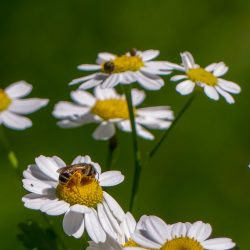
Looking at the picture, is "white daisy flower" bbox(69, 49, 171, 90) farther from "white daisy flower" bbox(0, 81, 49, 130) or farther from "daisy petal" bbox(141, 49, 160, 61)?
"white daisy flower" bbox(0, 81, 49, 130)

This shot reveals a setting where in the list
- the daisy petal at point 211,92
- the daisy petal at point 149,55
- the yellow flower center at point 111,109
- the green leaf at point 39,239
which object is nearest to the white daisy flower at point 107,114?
the yellow flower center at point 111,109

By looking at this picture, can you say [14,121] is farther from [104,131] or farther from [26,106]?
[104,131]

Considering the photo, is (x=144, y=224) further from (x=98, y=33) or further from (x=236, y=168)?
(x=98, y=33)

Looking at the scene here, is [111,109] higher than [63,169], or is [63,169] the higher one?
[111,109]

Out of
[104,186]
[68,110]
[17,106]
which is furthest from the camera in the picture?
[68,110]

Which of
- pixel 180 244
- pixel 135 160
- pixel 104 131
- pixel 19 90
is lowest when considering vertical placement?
pixel 180 244

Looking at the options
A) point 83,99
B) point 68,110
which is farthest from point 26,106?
point 83,99

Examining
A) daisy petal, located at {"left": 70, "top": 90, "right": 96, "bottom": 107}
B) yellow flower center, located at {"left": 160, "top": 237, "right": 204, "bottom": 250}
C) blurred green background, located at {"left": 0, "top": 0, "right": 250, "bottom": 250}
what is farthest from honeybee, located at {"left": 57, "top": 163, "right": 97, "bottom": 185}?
blurred green background, located at {"left": 0, "top": 0, "right": 250, "bottom": 250}
